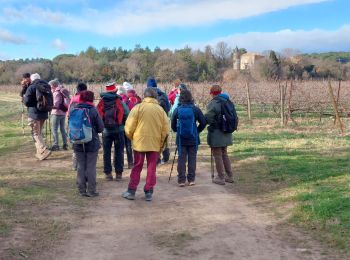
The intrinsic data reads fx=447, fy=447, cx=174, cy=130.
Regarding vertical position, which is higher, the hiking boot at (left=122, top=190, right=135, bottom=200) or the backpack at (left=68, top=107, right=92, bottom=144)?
the backpack at (left=68, top=107, right=92, bottom=144)

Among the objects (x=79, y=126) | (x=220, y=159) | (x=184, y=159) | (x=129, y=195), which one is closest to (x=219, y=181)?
(x=220, y=159)

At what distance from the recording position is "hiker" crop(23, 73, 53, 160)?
33.1 ft

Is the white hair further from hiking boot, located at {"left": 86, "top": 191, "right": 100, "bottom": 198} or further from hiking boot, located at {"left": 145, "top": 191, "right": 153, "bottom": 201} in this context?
hiking boot, located at {"left": 145, "top": 191, "right": 153, "bottom": 201}

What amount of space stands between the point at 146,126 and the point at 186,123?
123 cm

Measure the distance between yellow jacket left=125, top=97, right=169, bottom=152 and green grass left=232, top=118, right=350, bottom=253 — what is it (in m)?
2.07

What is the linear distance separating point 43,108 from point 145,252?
20.7 feet

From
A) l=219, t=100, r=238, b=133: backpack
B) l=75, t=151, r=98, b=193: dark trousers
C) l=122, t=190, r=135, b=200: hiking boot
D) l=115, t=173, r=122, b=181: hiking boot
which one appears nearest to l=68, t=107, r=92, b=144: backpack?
l=75, t=151, r=98, b=193: dark trousers

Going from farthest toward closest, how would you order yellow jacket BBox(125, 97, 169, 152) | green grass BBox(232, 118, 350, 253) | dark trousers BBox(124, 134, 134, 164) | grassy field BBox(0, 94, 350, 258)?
dark trousers BBox(124, 134, 134, 164) → yellow jacket BBox(125, 97, 169, 152) → green grass BBox(232, 118, 350, 253) → grassy field BBox(0, 94, 350, 258)

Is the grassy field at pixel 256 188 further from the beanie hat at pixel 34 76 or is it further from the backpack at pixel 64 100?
the beanie hat at pixel 34 76

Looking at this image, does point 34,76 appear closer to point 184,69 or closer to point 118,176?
point 118,176

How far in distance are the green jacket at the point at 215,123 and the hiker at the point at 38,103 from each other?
4.05 metres

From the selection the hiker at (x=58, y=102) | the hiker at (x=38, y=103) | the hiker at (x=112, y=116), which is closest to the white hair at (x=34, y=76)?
the hiker at (x=38, y=103)

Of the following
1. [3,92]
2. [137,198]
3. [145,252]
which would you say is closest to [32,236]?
[145,252]

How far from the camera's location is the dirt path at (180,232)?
478cm
